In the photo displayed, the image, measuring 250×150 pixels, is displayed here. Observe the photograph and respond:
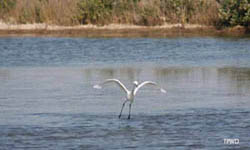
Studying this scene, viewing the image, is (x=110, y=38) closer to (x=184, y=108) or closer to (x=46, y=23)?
(x=46, y=23)

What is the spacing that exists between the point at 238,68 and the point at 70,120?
29.3ft

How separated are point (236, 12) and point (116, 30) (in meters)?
5.33

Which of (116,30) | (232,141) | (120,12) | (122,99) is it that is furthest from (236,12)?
(232,141)

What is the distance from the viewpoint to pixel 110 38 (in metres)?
32.4

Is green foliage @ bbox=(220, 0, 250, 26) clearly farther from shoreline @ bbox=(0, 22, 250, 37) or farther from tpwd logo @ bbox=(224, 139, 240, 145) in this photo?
tpwd logo @ bbox=(224, 139, 240, 145)

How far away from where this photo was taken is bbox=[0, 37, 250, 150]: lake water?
12.5m

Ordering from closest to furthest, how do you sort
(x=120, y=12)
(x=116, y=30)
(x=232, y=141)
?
1. (x=232, y=141)
2. (x=116, y=30)
3. (x=120, y=12)

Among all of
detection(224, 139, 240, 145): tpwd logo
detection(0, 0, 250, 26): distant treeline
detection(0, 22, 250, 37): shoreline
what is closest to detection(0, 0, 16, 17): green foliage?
detection(0, 0, 250, 26): distant treeline

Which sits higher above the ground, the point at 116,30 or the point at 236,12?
the point at 236,12

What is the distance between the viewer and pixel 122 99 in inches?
648

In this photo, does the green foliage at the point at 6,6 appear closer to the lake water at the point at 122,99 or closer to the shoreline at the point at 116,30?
the shoreline at the point at 116,30

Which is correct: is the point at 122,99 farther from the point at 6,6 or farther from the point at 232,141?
the point at 6,6

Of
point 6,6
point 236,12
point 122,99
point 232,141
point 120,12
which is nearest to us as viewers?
point 232,141

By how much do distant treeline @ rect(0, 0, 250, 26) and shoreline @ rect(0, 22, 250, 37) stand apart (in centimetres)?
35
